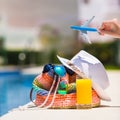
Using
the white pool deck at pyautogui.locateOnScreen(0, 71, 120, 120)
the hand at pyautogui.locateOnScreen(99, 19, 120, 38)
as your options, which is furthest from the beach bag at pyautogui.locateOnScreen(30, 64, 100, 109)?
the hand at pyautogui.locateOnScreen(99, 19, 120, 38)

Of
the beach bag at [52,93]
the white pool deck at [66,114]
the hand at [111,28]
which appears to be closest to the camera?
the white pool deck at [66,114]

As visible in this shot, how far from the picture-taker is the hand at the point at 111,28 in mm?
4148

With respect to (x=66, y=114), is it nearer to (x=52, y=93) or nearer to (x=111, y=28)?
(x=52, y=93)

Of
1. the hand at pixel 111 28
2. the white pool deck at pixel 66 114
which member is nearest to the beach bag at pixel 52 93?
the white pool deck at pixel 66 114

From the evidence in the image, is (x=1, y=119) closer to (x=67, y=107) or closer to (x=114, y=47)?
(x=67, y=107)

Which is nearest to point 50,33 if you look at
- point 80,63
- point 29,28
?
point 29,28

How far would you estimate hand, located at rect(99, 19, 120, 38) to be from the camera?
4.15m

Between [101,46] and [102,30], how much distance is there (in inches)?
770

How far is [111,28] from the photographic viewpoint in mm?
4164

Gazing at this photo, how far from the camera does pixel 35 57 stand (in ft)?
77.3

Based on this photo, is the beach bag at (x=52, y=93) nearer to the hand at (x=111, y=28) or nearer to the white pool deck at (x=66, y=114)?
the white pool deck at (x=66, y=114)

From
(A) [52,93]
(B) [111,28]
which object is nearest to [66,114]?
(A) [52,93]

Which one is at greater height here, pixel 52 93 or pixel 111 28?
pixel 111 28

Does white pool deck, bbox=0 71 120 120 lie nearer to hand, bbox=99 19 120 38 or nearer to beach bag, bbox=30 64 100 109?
beach bag, bbox=30 64 100 109
